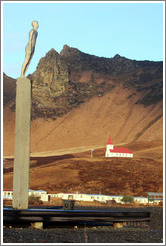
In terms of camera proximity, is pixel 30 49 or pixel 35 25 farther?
pixel 35 25

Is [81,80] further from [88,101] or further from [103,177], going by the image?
[103,177]

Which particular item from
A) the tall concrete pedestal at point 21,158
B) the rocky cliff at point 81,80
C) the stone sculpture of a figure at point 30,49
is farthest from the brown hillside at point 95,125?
the tall concrete pedestal at point 21,158

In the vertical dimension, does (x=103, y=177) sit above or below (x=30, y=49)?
below

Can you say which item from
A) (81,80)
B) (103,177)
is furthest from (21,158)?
(81,80)

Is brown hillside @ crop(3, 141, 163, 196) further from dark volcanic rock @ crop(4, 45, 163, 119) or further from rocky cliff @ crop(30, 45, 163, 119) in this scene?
rocky cliff @ crop(30, 45, 163, 119)

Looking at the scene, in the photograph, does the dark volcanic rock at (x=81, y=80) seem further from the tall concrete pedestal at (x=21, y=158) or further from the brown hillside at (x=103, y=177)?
the tall concrete pedestal at (x=21, y=158)

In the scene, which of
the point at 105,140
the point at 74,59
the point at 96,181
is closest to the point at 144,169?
the point at 96,181
